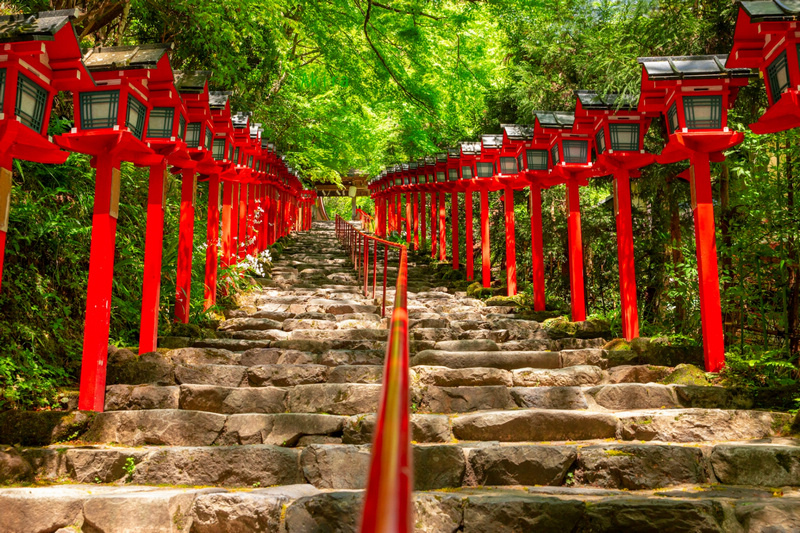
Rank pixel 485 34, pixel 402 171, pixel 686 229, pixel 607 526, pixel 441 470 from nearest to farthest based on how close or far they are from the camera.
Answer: pixel 607 526
pixel 441 470
pixel 686 229
pixel 485 34
pixel 402 171

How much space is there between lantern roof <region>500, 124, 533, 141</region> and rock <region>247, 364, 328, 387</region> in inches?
204

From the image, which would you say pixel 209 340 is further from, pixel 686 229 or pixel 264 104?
pixel 264 104

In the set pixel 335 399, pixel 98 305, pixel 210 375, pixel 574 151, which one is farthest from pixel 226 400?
pixel 574 151

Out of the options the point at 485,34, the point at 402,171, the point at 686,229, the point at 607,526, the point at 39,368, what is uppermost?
the point at 485,34

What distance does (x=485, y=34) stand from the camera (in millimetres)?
16078

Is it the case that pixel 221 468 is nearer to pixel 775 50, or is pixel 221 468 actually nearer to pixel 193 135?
pixel 193 135

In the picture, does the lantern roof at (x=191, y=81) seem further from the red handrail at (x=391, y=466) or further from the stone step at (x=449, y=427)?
the red handrail at (x=391, y=466)

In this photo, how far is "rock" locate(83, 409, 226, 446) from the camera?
4207 millimetres

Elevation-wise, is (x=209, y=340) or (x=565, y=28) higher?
(x=565, y=28)

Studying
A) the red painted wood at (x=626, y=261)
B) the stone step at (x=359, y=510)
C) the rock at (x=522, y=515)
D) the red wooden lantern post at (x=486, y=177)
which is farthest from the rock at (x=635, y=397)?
the red wooden lantern post at (x=486, y=177)

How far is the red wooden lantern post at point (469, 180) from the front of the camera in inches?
465

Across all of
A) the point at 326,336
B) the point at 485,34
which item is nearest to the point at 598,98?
the point at 326,336

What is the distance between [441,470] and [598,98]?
4.82 meters

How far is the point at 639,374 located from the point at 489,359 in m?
1.38
